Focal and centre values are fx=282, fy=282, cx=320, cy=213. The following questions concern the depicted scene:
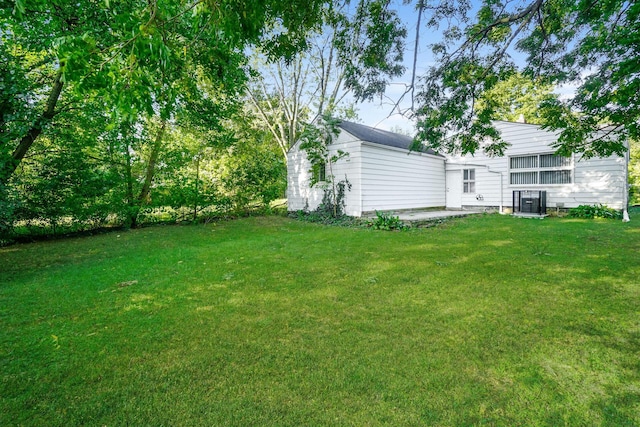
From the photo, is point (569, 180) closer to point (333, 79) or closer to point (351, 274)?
point (351, 274)

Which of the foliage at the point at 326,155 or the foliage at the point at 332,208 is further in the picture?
the foliage at the point at 326,155

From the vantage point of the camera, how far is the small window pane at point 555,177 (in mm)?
10602

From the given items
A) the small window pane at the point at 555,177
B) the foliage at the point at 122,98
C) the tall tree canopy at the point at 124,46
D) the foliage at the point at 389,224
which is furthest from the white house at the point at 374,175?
the tall tree canopy at the point at 124,46

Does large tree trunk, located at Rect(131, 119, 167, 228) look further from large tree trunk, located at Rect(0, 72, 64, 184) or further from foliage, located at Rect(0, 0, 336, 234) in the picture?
large tree trunk, located at Rect(0, 72, 64, 184)

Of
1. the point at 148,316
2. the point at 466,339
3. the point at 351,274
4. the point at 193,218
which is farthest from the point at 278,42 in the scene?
the point at 193,218

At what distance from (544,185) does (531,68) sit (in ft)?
25.3

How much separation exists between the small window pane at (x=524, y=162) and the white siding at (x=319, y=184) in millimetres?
6903

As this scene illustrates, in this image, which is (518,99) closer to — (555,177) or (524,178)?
(524,178)

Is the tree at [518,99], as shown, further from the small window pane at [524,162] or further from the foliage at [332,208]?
the foliage at [332,208]

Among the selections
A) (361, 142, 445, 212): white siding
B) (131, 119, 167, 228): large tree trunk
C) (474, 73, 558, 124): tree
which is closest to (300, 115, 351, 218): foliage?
(361, 142, 445, 212): white siding

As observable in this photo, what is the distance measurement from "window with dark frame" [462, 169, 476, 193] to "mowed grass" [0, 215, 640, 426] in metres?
8.63

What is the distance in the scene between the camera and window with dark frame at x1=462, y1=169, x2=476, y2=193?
12992 millimetres

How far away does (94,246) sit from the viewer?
6711mm

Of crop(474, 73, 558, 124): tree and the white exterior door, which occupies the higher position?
crop(474, 73, 558, 124): tree
